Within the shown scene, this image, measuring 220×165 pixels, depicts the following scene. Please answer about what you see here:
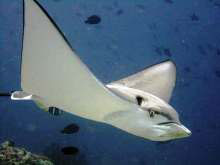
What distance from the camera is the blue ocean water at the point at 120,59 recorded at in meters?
5.00

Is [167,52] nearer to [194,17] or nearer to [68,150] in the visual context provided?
[194,17]

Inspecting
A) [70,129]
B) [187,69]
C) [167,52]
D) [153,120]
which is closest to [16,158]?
[153,120]

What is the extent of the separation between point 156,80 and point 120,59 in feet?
7.58

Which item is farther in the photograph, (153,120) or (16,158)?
A: (16,158)

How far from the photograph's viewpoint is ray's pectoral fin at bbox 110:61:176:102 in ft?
9.22

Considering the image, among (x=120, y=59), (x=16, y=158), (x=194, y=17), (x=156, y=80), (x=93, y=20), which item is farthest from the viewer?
(x=194, y=17)

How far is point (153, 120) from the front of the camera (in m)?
1.95

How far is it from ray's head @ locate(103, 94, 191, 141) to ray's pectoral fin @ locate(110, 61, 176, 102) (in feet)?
2.46

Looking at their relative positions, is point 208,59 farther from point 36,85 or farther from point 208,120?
point 36,85

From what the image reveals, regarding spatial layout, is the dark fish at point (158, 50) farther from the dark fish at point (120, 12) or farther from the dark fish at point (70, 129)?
the dark fish at point (70, 129)

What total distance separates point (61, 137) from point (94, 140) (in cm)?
54

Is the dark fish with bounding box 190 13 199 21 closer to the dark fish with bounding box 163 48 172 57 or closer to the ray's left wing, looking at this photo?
the dark fish with bounding box 163 48 172 57

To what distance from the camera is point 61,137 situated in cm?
517

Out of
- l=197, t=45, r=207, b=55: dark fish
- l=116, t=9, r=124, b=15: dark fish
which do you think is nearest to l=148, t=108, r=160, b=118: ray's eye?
l=116, t=9, r=124, b=15: dark fish
